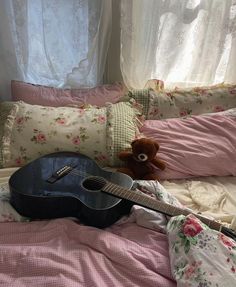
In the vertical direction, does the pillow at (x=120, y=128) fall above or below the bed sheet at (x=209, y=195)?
above

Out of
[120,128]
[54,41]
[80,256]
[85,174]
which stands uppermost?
[54,41]

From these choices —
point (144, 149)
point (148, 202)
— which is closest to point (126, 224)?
point (148, 202)

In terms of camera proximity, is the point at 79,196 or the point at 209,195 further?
the point at 209,195

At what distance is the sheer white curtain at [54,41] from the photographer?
1.42 metres

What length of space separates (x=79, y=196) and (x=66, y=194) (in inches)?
1.7

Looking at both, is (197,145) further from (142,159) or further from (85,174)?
(85,174)

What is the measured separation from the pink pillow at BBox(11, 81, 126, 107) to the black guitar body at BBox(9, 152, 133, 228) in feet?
1.39

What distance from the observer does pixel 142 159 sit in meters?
1.25

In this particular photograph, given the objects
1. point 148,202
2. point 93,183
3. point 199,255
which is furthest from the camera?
point 93,183

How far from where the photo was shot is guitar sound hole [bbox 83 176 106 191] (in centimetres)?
110

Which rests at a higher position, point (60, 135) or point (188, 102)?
point (188, 102)

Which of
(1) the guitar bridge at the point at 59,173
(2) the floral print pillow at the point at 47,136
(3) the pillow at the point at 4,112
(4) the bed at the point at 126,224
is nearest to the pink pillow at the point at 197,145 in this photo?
(4) the bed at the point at 126,224

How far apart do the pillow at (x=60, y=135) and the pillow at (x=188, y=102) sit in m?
0.24

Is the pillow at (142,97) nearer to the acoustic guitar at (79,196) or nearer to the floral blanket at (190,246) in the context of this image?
the acoustic guitar at (79,196)
